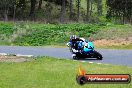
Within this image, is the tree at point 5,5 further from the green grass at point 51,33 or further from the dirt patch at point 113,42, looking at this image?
the dirt patch at point 113,42

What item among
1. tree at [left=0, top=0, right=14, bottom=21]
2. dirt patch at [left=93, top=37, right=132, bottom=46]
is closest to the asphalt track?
dirt patch at [left=93, top=37, right=132, bottom=46]

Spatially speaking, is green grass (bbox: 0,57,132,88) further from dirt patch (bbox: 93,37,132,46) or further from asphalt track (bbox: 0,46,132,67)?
dirt patch (bbox: 93,37,132,46)

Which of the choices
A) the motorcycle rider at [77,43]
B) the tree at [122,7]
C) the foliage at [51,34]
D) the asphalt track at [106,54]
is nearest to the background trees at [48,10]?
the tree at [122,7]

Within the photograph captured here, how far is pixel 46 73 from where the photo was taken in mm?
16469

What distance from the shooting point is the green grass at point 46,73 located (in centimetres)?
1360

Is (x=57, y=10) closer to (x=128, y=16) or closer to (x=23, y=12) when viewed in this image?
(x=23, y=12)

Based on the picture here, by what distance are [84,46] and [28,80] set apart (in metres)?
8.83

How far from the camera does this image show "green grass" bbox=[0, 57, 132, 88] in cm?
1360

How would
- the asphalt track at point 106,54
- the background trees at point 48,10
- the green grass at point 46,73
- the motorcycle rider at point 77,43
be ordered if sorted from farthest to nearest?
the background trees at point 48,10, the motorcycle rider at point 77,43, the asphalt track at point 106,54, the green grass at point 46,73

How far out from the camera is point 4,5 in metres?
67.4

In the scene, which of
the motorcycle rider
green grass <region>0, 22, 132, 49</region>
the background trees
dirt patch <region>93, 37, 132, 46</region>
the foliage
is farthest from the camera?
the background trees

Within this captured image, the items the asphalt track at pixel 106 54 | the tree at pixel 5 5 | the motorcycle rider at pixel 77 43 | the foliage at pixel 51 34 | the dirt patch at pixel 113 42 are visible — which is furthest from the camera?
the tree at pixel 5 5

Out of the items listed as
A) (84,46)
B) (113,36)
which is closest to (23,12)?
(113,36)

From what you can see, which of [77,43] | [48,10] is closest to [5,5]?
[48,10]
